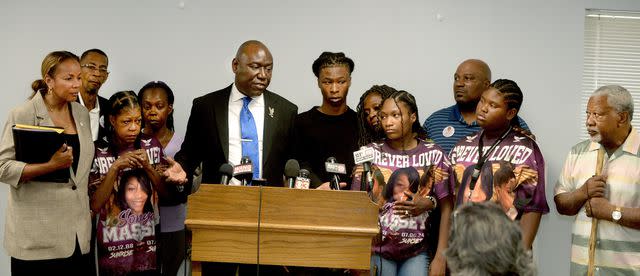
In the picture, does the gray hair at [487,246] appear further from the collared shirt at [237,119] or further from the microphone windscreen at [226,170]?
the collared shirt at [237,119]

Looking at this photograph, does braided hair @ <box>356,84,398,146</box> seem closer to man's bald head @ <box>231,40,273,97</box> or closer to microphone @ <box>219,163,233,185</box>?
man's bald head @ <box>231,40,273,97</box>

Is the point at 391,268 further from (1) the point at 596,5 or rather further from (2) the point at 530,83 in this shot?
(1) the point at 596,5

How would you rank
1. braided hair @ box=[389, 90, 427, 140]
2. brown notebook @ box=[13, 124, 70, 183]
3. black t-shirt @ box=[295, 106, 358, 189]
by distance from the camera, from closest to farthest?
brown notebook @ box=[13, 124, 70, 183]
braided hair @ box=[389, 90, 427, 140]
black t-shirt @ box=[295, 106, 358, 189]

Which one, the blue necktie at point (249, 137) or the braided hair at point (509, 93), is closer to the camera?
the braided hair at point (509, 93)

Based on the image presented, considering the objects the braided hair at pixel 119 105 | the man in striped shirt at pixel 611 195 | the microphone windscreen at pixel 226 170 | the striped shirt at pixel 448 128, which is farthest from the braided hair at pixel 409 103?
the braided hair at pixel 119 105

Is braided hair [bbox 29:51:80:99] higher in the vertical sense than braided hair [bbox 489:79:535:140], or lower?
higher

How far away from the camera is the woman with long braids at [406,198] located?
4023 mm

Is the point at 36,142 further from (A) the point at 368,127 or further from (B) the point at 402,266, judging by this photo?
(B) the point at 402,266

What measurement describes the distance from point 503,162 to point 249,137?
1.49m

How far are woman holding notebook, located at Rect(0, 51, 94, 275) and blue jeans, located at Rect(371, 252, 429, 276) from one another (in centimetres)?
168

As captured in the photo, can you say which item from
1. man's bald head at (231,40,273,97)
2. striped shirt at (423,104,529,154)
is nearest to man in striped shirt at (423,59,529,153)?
striped shirt at (423,104,529,154)

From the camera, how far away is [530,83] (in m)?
5.83

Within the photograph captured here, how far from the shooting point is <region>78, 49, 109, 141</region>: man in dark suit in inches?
190

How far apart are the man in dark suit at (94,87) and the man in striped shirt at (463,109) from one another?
226 cm
